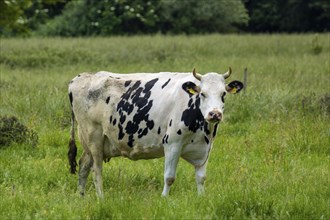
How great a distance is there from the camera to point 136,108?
7145 millimetres

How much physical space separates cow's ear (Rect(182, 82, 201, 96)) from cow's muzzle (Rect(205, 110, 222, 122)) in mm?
401

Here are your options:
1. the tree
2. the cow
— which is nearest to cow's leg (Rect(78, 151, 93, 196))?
the cow

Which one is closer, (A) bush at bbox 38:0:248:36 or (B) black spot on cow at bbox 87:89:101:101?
(B) black spot on cow at bbox 87:89:101:101

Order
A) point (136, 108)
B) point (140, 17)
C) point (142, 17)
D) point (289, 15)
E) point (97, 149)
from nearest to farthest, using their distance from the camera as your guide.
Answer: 1. point (136, 108)
2. point (97, 149)
3. point (140, 17)
4. point (142, 17)
5. point (289, 15)

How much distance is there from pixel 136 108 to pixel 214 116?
1324 mm

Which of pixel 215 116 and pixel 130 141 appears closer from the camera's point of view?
pixel 215 116

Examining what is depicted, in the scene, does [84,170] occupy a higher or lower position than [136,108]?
lower

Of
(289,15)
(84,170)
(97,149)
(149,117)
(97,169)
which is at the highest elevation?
(149,117)

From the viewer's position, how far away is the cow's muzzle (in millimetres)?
6105

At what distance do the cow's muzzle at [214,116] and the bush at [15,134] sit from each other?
14.4ft

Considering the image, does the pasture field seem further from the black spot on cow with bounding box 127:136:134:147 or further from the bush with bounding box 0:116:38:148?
the black spot on cow with bounding box 127:136:134:147

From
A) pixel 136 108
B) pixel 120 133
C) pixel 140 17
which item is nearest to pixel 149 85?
pixel 136 108

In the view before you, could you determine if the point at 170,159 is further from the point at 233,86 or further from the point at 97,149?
the point at 97,149

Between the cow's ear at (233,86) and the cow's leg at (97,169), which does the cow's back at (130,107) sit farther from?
the cow's ear at (233,86)
